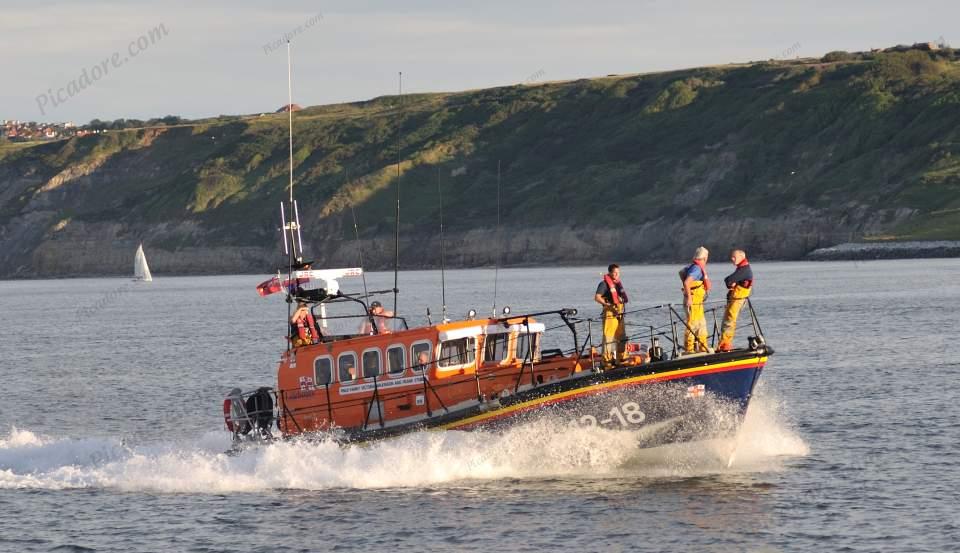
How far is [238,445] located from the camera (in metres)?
26.5

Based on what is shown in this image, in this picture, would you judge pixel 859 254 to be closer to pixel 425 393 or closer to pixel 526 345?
pixel 526 345

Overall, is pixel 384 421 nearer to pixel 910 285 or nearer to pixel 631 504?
pixel 631 504

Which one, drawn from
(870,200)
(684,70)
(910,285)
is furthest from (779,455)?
(684,70)

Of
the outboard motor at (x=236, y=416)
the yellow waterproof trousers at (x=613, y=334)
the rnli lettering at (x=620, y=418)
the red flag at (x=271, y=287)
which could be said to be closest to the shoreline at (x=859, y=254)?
the yellow waterproof trousers at (x=613, y=334)

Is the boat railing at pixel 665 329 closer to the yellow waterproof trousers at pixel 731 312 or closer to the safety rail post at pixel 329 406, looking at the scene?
the yellow waterproof trousers at pixel 731 312

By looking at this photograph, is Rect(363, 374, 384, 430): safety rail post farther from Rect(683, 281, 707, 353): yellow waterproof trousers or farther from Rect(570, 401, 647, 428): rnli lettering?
Rect(683, 281, 707, 353): yellow waterproof trousers

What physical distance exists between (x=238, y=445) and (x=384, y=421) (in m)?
3.17

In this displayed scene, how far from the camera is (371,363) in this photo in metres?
25.1

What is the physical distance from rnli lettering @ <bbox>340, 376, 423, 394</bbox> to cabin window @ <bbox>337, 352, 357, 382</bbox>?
163mm

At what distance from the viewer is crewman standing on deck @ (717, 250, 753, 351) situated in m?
23.5


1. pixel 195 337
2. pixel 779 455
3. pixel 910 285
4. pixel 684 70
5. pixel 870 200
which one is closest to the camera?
pixel 779 455

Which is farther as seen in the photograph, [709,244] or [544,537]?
[709,244]

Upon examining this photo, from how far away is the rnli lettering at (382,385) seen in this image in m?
24.8

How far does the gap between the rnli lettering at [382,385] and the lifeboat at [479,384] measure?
17mm
